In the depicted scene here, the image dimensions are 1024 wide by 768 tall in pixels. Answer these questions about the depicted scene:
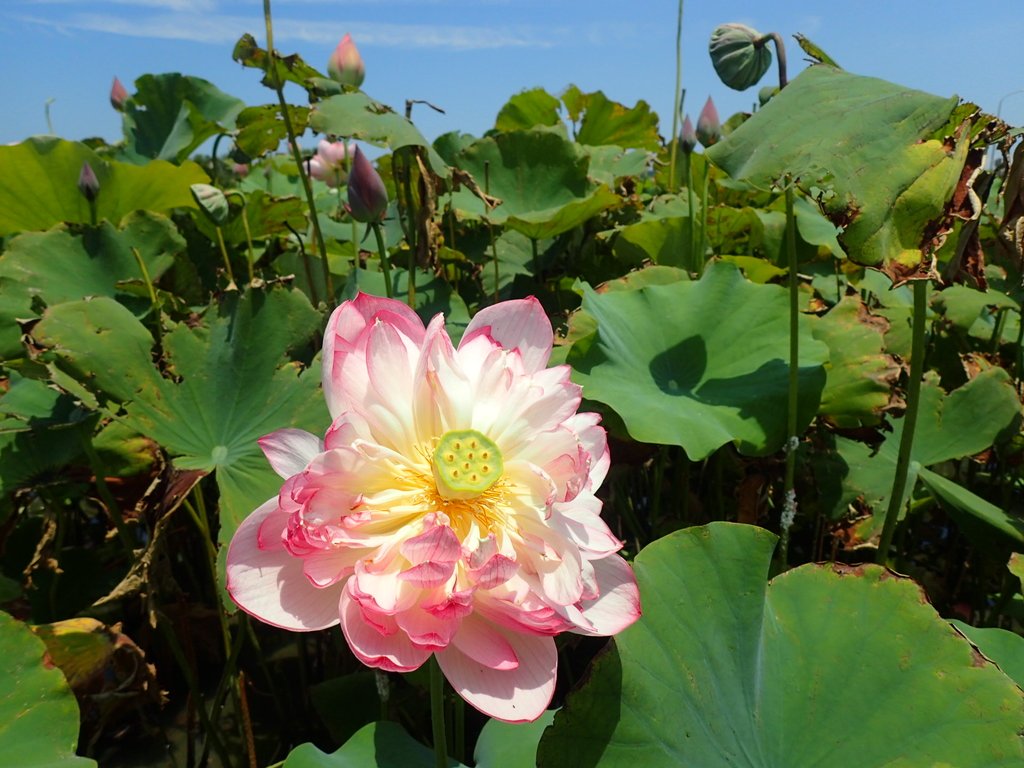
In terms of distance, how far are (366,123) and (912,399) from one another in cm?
81

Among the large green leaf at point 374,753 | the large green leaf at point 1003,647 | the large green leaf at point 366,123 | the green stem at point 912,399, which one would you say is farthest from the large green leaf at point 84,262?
the large green leaf at point 1003,647

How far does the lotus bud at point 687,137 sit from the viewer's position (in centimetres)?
175

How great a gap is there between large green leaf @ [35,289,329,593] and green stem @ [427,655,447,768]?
463 mm

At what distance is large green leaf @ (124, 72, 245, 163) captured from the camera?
2477mm

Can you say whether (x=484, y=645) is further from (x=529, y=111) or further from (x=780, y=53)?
(x=529, y=111)

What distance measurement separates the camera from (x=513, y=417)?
548 mm

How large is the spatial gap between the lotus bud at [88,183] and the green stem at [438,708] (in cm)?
143

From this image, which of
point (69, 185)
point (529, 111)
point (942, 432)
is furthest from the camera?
point (529, 111)

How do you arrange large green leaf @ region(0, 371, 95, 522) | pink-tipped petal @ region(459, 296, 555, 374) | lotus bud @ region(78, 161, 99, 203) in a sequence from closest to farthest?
1. pink-tipped petal @ region(459, 296, 555, 374)
2. large green leaf @ region(0, 371, 95, 522)
3. lotus bud @ region(78, 161, 99, 203)

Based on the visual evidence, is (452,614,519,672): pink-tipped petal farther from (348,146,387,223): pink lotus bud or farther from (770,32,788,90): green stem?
(770,32,788,90): green stem

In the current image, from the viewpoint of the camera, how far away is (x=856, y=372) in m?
1.19

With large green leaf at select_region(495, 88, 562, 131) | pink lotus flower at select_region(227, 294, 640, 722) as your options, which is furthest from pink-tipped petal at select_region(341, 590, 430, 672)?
large green leaf at select_region(495, 88, 562, 131)

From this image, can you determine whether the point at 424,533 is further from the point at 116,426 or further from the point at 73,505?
the point at 73,505

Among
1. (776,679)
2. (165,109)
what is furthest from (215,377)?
(165,109)
